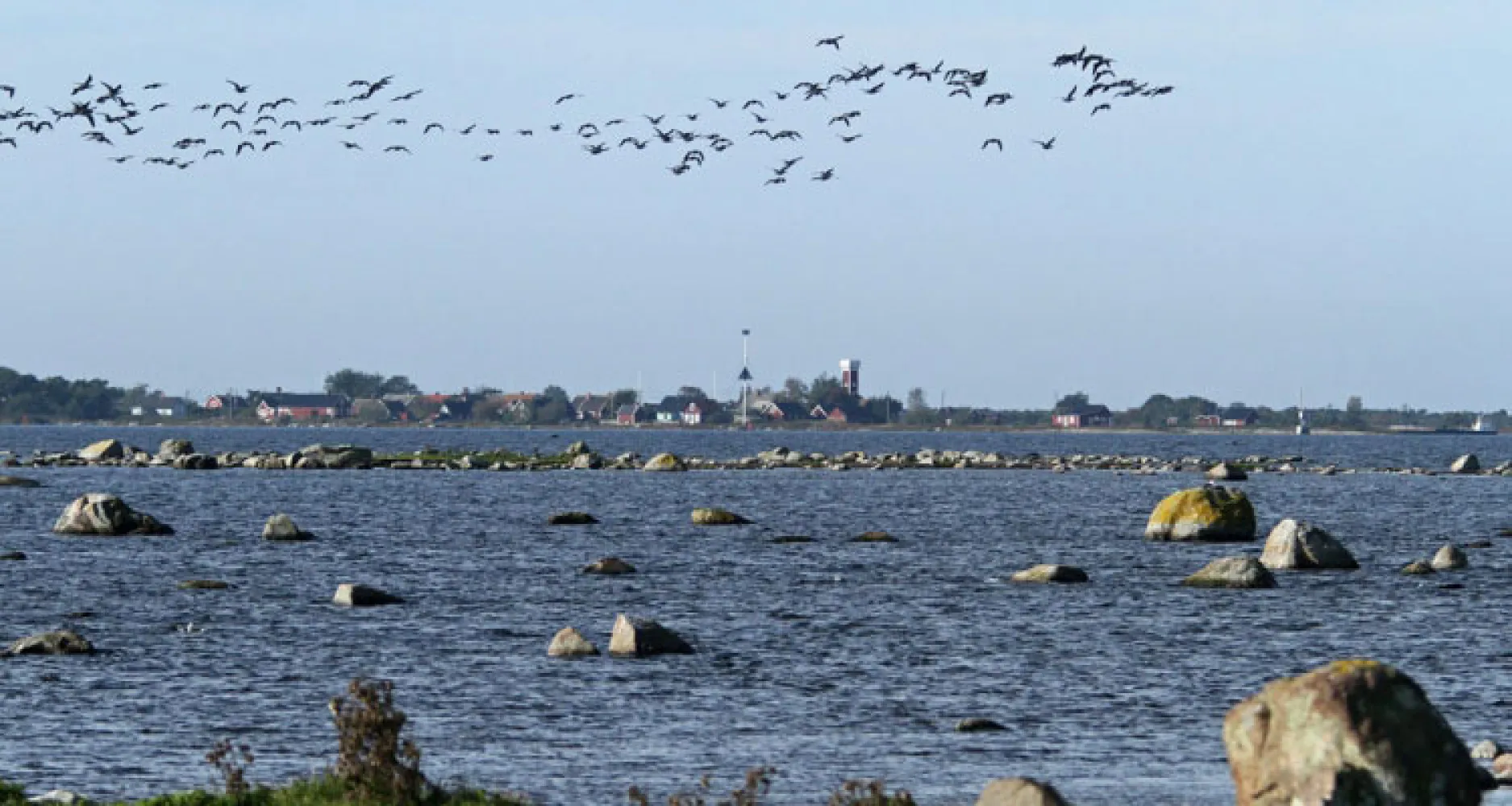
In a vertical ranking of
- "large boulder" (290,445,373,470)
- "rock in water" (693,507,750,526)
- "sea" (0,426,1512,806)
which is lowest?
"sea" (0,426,1512,806)

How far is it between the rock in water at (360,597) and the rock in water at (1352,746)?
3210 cm

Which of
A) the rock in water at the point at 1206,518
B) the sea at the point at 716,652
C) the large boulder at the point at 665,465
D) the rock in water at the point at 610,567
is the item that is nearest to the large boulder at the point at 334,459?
the large boulder at the point at 665,465

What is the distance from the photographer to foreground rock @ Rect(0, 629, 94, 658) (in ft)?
121

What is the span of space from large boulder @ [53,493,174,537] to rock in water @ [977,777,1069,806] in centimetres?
5827

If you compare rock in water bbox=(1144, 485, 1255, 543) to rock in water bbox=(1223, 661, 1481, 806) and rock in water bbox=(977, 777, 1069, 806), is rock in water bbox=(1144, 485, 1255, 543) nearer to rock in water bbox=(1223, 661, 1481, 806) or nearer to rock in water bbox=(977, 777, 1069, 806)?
rock in water bbox=(1223, 661, 1481, 806)

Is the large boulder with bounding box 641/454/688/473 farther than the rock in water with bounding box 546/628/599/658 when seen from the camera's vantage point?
Yes

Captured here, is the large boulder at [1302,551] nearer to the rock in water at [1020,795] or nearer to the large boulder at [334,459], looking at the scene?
the rock in water at [1020,795]

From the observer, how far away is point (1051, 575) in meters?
57.2

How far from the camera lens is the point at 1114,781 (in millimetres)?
25656

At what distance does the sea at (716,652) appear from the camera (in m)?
27.0

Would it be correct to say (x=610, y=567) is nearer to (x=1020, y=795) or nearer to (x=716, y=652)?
(x=716, y=652)

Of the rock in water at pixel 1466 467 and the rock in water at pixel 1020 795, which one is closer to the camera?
the rock in water at pixel 1020 795

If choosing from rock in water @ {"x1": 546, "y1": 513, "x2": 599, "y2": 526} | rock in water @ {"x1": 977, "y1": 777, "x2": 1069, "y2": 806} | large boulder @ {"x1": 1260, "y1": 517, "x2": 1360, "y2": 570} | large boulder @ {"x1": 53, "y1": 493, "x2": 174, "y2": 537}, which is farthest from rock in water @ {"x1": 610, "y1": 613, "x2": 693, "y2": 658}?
rock in water @ {"x1": 546, "y1": 513, "x2": 599, "y2": 526}

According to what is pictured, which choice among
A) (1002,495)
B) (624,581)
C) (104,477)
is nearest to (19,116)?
(624,581)
